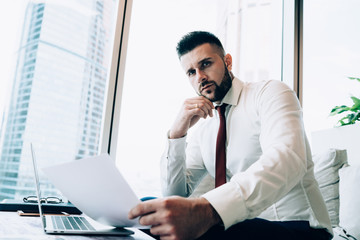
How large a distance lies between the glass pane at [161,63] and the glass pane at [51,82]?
0.21 metres

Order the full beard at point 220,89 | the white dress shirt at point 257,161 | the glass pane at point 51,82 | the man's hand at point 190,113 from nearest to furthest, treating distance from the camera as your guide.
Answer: the white dress shirt at point 257,161 < the man's hand at point 190,113 < the full beard at point 220,89 < the glass pane at point 51,82

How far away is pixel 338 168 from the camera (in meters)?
1.79

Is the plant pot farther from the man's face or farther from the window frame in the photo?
the window frame

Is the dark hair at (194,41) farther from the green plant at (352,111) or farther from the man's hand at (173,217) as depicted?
the green plant at (352,111)

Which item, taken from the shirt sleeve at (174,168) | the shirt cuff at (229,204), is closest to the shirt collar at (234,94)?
the shirt sleeve at (174,168)

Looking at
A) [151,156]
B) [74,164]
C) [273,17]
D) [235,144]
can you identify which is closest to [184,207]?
[74,164]

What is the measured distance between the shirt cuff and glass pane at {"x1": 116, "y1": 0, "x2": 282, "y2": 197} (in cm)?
150

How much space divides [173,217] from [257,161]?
0.33 meters

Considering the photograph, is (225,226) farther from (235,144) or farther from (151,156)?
(151,156)

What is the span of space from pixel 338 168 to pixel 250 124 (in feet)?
2.79

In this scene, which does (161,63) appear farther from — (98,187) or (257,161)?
(98,187)

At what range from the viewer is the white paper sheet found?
635 mm

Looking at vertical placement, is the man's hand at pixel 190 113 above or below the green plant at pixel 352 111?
below

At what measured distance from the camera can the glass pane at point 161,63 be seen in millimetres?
2273
